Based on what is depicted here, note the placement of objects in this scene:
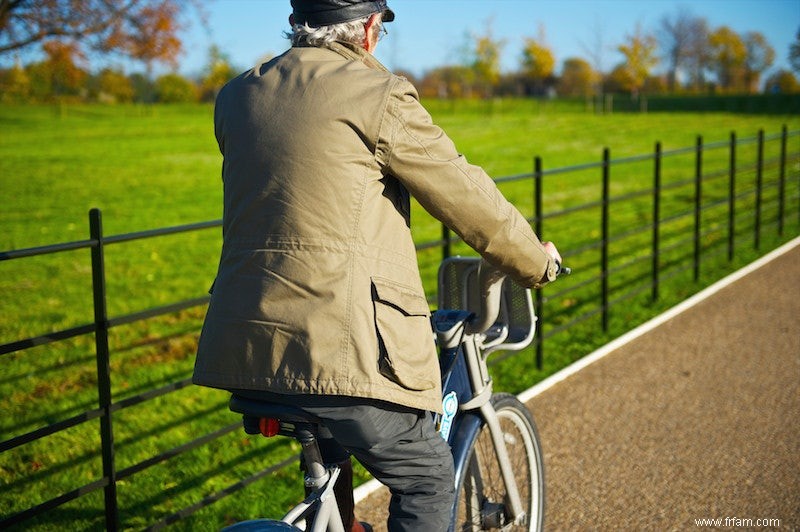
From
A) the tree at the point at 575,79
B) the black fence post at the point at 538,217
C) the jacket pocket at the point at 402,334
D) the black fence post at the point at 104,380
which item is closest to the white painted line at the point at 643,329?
the black fence post at the point at 538,217

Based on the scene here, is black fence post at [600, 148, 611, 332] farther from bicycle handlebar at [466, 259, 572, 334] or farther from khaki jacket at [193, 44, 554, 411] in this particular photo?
khaki jacket at [193, 44, 554, 411]

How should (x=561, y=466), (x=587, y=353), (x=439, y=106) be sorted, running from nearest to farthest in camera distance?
(x=561, y=466), (x=587, y=353), (x=439, y=106)

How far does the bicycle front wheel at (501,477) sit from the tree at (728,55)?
95.9m

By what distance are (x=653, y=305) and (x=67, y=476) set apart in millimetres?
5596

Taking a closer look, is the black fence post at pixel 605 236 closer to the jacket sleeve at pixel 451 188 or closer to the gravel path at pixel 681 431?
the gravel path at pixel 681 431

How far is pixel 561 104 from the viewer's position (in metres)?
66.1

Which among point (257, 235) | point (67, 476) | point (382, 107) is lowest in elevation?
Answer: point (67, 476)

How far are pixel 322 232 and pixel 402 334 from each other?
33 cm

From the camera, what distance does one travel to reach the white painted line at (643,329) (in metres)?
6.06

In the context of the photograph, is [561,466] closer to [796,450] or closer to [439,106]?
[796,450]

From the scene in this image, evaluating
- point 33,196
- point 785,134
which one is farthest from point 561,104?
point 785,134

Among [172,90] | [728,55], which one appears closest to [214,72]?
[172,90]

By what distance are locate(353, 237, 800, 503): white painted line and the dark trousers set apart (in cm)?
182

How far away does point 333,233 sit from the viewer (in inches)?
86.8
